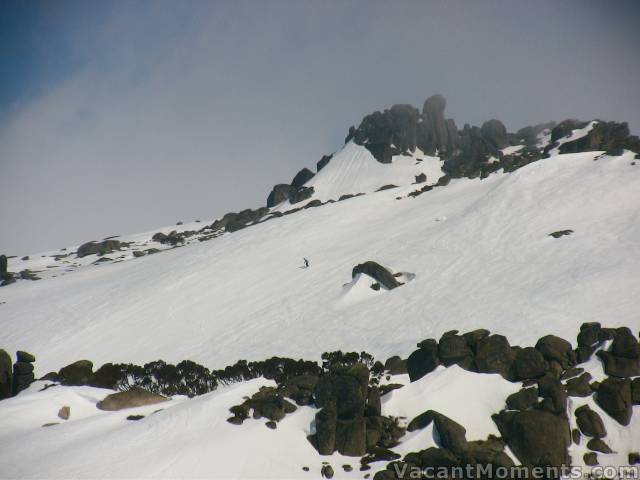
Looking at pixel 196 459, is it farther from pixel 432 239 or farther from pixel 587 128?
pixel 587 128

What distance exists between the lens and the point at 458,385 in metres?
19.7

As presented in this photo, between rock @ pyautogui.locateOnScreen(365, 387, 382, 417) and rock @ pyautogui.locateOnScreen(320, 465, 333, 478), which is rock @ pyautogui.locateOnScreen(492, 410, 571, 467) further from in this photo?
rock @ pyautogui.locateOnScreen(320, 465, 333, 478)

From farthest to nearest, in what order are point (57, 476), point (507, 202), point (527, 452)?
point (507, 202) < point (527, 452) < point (57, 476)

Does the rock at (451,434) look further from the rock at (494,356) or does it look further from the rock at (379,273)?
the rock at (379,273)

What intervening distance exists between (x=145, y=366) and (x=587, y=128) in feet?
377

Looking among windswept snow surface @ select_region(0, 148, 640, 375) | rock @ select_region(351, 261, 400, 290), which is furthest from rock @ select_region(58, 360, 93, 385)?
rock @ select_region(351, 261, 400, 290)

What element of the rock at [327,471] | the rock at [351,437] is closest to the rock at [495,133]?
the rock at [351,437]

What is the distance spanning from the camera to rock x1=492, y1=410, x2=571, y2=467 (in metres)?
15.7

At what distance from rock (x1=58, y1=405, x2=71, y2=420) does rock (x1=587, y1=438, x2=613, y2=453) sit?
2453cm

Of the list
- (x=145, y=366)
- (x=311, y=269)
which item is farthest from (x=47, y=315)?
(x=311, y=269)

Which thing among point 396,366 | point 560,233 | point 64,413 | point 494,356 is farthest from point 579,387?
point 560,233

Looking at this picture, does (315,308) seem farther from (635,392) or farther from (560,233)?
(635,392)

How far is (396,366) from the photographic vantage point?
25828mm

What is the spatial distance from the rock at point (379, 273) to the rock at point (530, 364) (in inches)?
866
